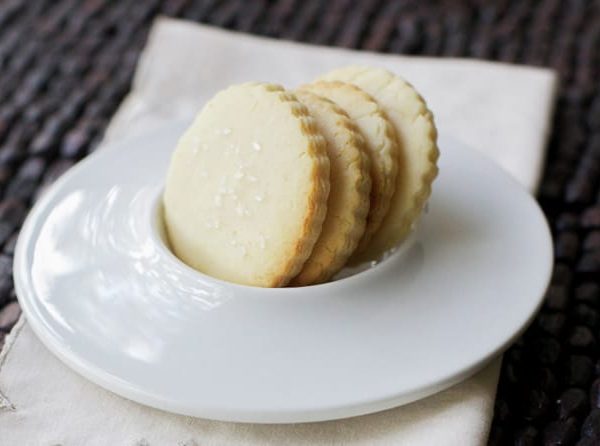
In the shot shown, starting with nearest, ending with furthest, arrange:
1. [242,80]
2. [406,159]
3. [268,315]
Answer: [268,315] < [406,159] < [242,80]

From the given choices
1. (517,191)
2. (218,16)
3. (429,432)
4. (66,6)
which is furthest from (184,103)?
(429,432)

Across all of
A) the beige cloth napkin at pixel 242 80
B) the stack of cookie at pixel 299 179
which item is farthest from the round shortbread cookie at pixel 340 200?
the beige cloth napkin at pixel 242 80

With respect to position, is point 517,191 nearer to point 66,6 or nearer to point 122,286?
point 122,286

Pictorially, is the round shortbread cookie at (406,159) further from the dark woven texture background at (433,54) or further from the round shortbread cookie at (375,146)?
the dark woven texture background at (433,54)

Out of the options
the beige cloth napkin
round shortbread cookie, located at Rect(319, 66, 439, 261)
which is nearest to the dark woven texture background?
the beige cloth napkin

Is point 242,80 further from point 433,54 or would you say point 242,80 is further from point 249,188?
point 249,188

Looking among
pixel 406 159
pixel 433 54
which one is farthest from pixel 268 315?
pixel 433 54

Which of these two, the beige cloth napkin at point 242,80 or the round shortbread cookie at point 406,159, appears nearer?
the beige cloth napkin at point 242,80
